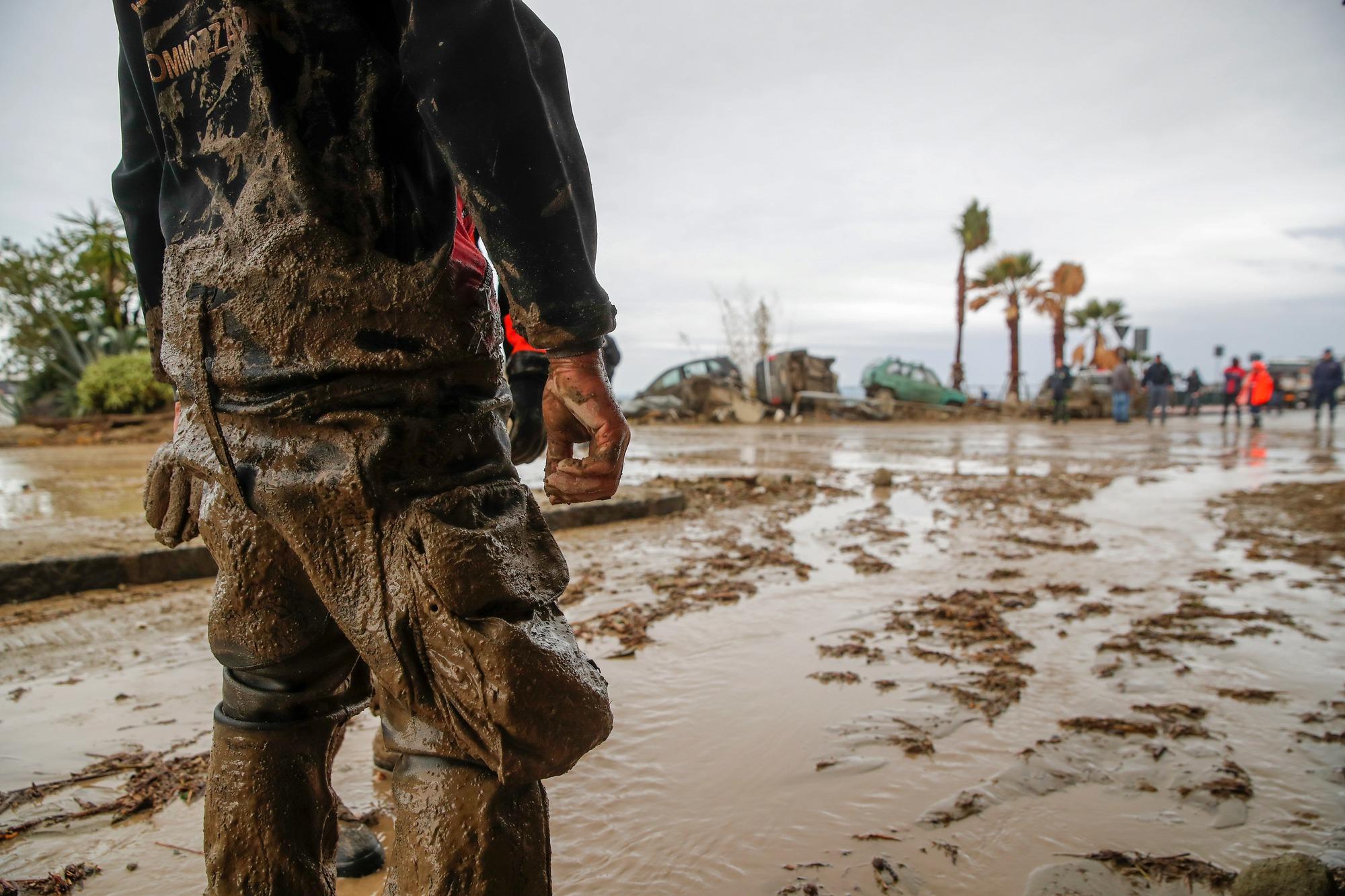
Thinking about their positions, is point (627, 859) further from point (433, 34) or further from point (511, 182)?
point (433, 34)

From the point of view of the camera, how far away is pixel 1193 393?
28656mm

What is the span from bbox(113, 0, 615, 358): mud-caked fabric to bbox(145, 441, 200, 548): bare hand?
0.20 m

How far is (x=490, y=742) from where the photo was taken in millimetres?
1064

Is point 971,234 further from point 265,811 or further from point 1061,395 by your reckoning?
point 265,811

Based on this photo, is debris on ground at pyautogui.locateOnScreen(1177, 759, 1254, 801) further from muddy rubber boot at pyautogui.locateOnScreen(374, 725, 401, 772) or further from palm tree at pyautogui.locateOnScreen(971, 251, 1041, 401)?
palm tree at pyautogui.locateOnScreen(971, 251, 1041, 401)

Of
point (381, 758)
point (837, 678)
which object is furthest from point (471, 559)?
point (837, 678)

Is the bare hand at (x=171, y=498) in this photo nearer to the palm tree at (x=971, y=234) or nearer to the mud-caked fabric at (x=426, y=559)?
the mud-caked fabric at (x=426, y=559)

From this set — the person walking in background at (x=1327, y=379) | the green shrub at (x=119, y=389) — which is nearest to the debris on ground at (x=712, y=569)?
the green shrub at (x=119, y=389)

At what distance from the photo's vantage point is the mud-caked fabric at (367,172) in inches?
43.1

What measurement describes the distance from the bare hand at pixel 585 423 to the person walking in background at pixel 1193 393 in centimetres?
3140

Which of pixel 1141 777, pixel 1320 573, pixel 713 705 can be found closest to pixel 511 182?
pixel 713 705

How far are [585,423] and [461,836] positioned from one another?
0.59 metres

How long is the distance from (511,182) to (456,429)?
14.2 inches

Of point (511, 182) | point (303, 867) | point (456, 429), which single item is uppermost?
point (511, 182)
